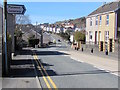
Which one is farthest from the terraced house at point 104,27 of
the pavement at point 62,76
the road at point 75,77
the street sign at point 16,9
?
the street sign at point 16,9

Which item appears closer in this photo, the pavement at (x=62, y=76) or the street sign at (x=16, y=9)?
the pavement at (x=62, y=76)

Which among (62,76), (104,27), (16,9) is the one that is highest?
(104,27)

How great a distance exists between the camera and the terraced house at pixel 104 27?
45.8m

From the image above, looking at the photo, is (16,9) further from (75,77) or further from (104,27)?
(104,27)

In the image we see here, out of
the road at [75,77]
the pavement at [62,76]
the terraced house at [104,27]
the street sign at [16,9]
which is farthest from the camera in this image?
the terraced house at [104,27]

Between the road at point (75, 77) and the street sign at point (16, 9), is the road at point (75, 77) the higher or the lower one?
the lower one

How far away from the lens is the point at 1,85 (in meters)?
12.8

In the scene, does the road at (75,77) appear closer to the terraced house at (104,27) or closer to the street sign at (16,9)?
the street sign at (16,9)

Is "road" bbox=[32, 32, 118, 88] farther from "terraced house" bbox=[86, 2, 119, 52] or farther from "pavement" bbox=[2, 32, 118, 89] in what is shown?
"terraced house" bbox=[86, 2, 119, 52]

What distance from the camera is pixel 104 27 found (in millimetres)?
51094

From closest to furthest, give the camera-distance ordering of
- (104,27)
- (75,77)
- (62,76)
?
1. (75,77)
2. (62,76)
3. (104,27)

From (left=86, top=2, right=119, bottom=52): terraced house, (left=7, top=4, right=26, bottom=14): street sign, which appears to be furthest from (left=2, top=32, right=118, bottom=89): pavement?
(left=86, top=2, right=119, bottom=52): terraced house

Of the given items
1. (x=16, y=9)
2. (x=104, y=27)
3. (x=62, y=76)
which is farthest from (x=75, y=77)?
(x=104, y=27)

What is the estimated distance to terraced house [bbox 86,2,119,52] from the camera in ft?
150
